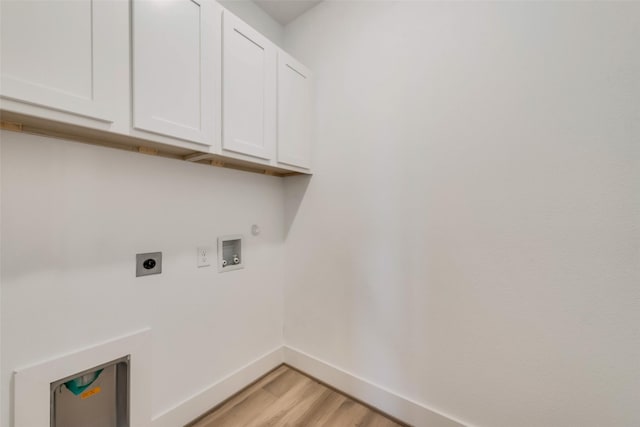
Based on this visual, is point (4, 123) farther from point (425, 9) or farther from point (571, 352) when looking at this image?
point (571, 352)

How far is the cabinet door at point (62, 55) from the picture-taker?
2.49 ft

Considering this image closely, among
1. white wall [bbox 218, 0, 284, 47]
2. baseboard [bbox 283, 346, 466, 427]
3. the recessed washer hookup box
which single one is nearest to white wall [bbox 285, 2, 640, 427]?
baseboard [bbox 283, 346, 466, 427]

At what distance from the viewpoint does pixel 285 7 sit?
6.28 ft

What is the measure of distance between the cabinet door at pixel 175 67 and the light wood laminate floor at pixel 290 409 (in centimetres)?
166

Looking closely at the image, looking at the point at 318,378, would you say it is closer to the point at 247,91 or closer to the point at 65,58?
the point at 247,91

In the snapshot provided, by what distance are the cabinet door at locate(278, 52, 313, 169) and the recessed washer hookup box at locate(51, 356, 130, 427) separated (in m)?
1.47

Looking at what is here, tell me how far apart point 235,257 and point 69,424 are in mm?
1084

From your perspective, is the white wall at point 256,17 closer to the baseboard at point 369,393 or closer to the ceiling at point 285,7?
the ceiling at point 285,7

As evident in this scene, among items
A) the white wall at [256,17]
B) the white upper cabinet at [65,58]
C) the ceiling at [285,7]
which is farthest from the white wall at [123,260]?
the ceiling at [285,7]

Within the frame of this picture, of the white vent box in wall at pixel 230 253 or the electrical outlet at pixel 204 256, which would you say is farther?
the white vent box in wall at pixel 230 253

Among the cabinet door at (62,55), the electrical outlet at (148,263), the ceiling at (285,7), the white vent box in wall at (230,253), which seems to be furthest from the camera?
the ceiling at (285,7)

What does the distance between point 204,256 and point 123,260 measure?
0.42m

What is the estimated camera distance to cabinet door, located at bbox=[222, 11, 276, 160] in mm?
1332

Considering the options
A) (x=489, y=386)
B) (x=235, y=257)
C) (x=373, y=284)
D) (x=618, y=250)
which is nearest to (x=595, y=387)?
(x=489, y=386)
